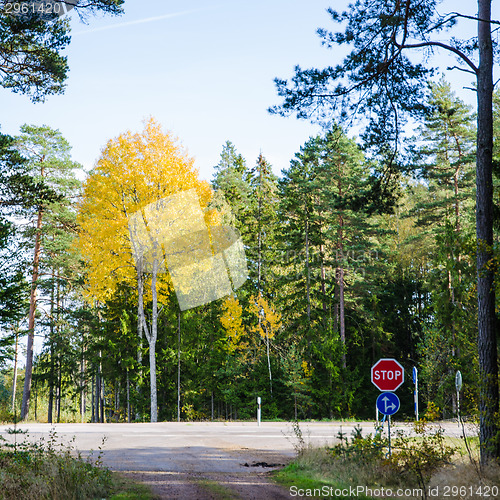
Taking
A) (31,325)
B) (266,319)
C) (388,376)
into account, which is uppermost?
(266,319)

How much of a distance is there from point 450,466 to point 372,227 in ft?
79.3

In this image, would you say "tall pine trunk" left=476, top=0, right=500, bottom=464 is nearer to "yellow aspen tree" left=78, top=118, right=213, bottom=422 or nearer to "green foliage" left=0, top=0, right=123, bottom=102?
"green foliage" left=0, top=0, right=123, bottom=102

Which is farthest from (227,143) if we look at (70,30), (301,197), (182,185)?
(70,30)

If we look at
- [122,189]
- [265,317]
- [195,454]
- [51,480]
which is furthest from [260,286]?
[51,480]

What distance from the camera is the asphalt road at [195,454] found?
9070mm

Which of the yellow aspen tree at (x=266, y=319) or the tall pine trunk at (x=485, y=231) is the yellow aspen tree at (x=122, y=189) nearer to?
the yellow aspen tree at (x=266, y=319)

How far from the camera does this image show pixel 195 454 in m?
13.4

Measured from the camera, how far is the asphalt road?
9.07 m

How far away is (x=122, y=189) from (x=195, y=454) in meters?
13.4

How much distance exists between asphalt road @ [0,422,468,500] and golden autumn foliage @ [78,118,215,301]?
7000 millimetres

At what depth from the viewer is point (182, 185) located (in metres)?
23.4

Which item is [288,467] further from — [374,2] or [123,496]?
[374,2]

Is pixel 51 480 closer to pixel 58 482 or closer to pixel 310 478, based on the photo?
pixel 58 482

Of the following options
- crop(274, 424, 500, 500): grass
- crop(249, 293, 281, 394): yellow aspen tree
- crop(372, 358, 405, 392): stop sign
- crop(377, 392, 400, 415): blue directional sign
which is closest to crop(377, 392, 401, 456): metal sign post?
crop(377, 392, 400, 415): blue directional sign
